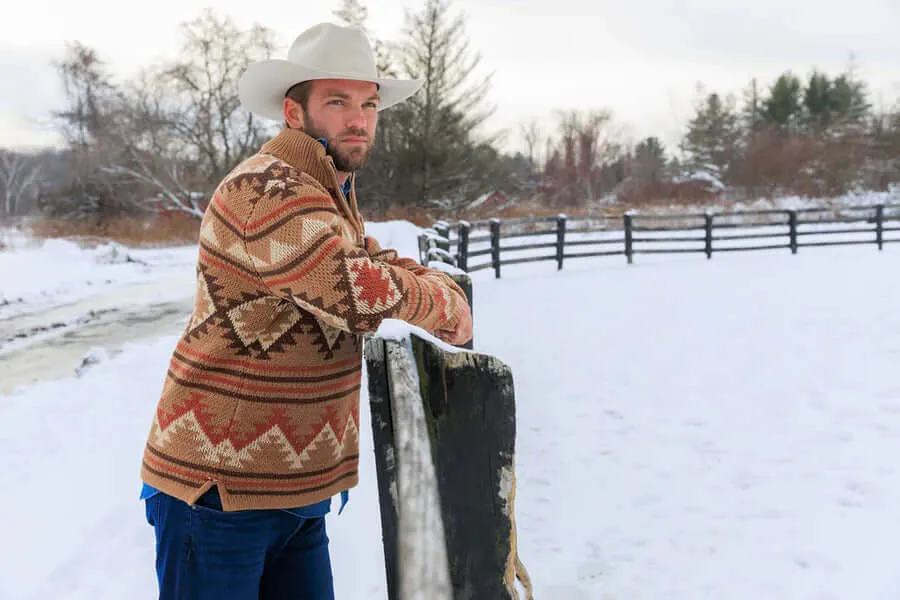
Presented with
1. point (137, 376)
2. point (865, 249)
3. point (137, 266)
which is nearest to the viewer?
point (137, 376)

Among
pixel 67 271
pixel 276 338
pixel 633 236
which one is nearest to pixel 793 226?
pixel 633 236

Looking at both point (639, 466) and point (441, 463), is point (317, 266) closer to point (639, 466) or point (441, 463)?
point (441, 463)

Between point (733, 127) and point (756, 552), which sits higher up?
point (733, 127)

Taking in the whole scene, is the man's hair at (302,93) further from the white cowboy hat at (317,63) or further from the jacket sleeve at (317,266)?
the jacket sleeve at (317,266)

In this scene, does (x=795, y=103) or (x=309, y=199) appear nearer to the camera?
(x=309, y=199)

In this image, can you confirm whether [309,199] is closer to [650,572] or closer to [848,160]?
[650,572]

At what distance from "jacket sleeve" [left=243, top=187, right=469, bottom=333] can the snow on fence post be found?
80 mm

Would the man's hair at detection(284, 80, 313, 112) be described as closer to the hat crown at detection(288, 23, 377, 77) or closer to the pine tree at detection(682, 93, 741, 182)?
the hat crown at detection(288, 23, 377, 77)

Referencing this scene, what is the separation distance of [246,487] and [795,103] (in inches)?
2338

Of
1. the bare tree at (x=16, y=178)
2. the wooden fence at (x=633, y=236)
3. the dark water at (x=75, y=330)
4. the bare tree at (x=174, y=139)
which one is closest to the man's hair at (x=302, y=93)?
the wooden fence at (x=633, y=236)

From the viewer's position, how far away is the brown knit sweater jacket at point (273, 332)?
1.30m

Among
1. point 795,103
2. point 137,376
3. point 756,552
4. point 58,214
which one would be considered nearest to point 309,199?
point 756,552

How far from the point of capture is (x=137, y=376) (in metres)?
6.91

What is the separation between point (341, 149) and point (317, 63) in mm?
189
